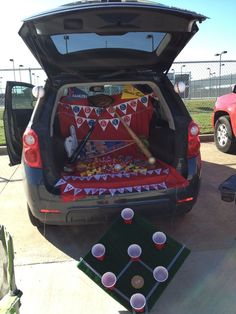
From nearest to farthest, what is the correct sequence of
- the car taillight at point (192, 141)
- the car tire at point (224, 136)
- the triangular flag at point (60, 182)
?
the triangular flag at point (60, 182) → the car taillight at point (192, 141) → the car tire at point (224, 136)

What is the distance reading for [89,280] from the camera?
126 inches

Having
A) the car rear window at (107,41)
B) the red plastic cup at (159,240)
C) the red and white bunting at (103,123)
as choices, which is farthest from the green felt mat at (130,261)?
the red and white bunting at (103,123)

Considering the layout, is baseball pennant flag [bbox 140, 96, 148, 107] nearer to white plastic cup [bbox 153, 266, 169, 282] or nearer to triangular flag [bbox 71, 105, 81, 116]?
triangular flag [bbox 71, 105, 81, 116]

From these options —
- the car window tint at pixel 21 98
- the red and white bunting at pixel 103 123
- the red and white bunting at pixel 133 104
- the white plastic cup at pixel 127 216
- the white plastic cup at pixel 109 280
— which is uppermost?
the car window tint at pixel 21 98

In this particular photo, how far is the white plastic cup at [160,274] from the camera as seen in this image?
9.11 feet

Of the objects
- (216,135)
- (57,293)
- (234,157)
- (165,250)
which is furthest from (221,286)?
(216,135)

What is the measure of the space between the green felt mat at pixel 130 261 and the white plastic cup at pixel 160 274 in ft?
0.13

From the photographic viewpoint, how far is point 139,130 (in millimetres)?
5195

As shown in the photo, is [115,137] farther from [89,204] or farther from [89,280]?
[89,280]

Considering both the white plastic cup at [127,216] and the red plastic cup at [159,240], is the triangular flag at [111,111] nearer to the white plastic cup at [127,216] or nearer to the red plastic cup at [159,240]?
the white plastic cup at [127,216]

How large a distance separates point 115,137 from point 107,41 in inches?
60.1

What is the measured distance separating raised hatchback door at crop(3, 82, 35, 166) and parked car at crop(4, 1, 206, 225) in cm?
1

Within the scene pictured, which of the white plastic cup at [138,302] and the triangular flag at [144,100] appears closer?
the white plastic cup at [138,302]

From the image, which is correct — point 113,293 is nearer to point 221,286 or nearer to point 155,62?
point 221,286
